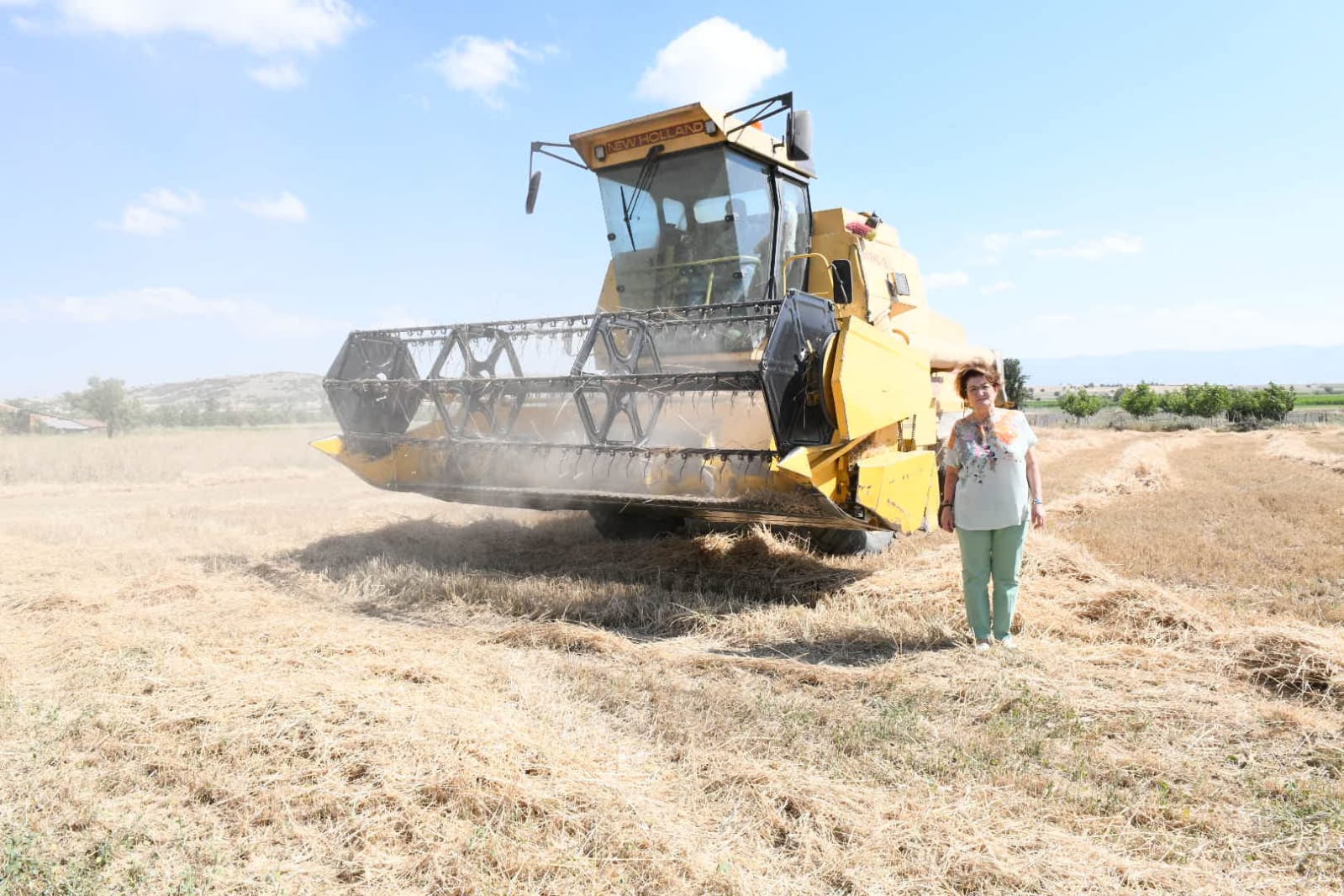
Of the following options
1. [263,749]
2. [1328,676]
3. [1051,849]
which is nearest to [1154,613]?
[1328,676]

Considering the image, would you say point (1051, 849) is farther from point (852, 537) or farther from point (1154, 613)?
point (852, 537)

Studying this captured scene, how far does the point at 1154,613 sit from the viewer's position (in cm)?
438

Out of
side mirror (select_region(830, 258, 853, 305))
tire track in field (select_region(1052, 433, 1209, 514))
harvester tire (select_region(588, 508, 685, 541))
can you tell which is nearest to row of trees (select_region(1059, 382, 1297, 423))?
tire track in field (select_region(1052, 433, 1209, 514))

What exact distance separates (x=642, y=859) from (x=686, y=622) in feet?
8.20

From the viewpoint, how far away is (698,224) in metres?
6.54

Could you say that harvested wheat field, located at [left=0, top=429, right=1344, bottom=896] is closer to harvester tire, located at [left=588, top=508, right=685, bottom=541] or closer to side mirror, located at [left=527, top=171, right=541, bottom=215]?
harvester tire, located at [left=588, top=508, right=685, bottom=541]

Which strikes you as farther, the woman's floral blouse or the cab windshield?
the cab windshield

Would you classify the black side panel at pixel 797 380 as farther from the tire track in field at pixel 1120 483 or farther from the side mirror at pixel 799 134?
the tire track in field at pixel 1120 483

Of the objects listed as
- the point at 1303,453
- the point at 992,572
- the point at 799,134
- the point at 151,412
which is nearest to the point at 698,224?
the point at 799,134

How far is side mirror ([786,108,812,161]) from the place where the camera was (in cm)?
549

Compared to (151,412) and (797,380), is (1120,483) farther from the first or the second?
(151,412)

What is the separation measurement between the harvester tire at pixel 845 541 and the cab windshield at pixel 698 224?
73.6 inches

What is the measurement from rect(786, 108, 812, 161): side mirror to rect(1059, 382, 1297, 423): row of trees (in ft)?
141

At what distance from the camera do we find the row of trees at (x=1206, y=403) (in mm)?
41344
